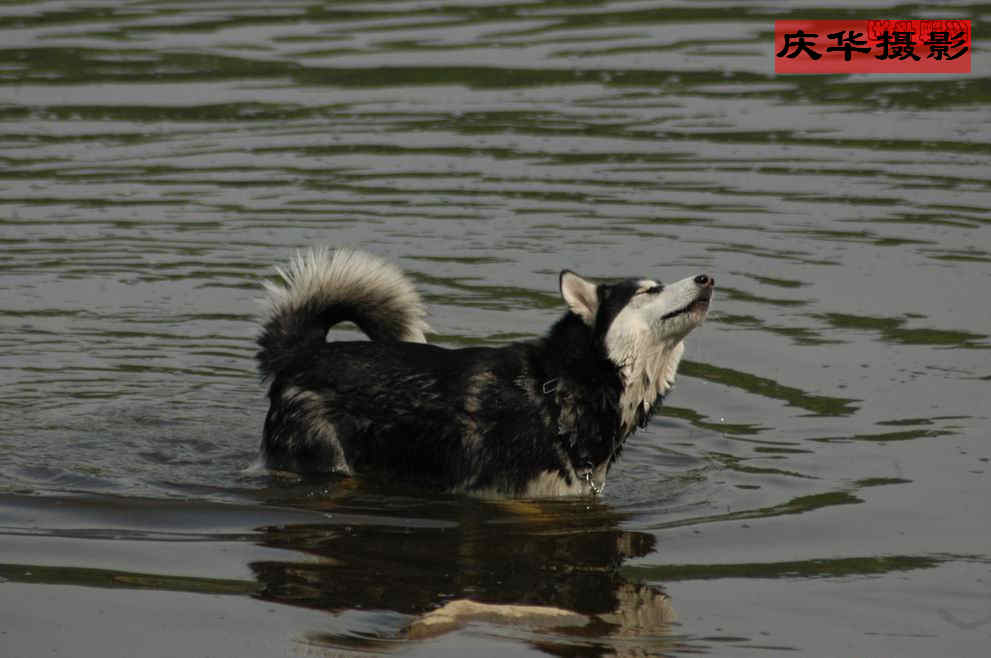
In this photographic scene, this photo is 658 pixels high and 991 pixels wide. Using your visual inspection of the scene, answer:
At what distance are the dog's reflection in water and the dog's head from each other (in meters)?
0.65

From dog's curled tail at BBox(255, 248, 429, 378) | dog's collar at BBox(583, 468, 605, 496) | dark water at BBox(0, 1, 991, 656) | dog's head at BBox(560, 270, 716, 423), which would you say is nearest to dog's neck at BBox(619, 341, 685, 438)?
dog's head at BBox(560, 270, 716, 423)

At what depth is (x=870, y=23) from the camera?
1945 centimetres

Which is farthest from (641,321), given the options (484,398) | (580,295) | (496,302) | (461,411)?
(496,302)

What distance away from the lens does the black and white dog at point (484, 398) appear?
8828mm

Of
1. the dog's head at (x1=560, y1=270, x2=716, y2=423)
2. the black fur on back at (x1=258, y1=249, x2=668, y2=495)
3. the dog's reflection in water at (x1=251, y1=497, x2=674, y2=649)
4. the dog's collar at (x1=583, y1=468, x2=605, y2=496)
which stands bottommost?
the dog's reflection in water at (x1=251, y1=497, x2=674, y2=649)

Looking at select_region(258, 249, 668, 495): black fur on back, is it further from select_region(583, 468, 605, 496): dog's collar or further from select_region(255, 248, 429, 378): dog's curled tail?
select_region(255, 248, 429, 378): dog's curled tail

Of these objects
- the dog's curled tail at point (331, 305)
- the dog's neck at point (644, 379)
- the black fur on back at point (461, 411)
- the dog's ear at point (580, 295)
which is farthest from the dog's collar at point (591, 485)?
the dog's curled tail at point (331, 305)

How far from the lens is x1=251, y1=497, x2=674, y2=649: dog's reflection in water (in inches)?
279

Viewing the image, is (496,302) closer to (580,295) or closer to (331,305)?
(331,305)

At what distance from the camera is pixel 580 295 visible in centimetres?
880

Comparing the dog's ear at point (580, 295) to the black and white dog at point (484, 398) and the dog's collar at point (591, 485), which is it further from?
the dog's collar at point (591, 485)

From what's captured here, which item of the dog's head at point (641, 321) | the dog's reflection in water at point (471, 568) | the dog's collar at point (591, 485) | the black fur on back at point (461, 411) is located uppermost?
the dog's head at point (641, 321)

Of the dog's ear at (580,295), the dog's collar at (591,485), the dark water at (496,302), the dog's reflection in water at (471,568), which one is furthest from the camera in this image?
the dog's collar at (591,485)

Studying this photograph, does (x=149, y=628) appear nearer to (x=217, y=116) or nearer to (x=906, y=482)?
(x=906, y=482)
